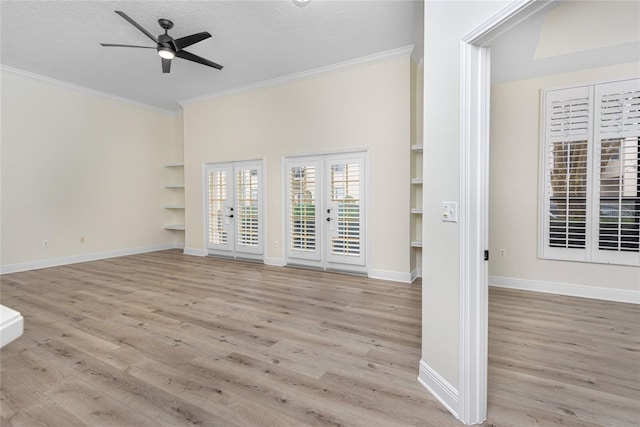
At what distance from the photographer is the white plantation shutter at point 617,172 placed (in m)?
3.45

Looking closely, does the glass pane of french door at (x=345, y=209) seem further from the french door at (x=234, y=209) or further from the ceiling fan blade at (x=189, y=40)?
the ceiling fan blade at (x=189, y=40)

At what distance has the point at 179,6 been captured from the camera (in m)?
3.32

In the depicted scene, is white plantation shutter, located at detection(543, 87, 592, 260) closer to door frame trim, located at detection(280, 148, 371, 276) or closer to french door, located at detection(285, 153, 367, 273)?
door frame trim, located at detection(280, 148, 371, 276)

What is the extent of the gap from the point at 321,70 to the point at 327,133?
1043mm

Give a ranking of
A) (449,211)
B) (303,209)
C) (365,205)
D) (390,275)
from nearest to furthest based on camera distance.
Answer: (449,211)
(390,275)
(365,205)
(303,209)

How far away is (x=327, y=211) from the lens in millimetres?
4949

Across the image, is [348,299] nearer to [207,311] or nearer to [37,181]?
[207,311]

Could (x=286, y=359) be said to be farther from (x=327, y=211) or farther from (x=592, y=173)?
(x=592, y=173)

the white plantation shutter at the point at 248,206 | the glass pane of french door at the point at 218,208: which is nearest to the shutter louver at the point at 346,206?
the white plantation shutter at the point at 248,206

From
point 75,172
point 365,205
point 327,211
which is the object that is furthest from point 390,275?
point 75,172

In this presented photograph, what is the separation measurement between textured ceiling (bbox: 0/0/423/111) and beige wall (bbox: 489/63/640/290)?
1489mm

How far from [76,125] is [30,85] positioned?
2.73ft

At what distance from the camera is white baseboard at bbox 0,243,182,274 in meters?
4.91

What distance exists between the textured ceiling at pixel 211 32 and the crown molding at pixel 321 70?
9 centimetres
